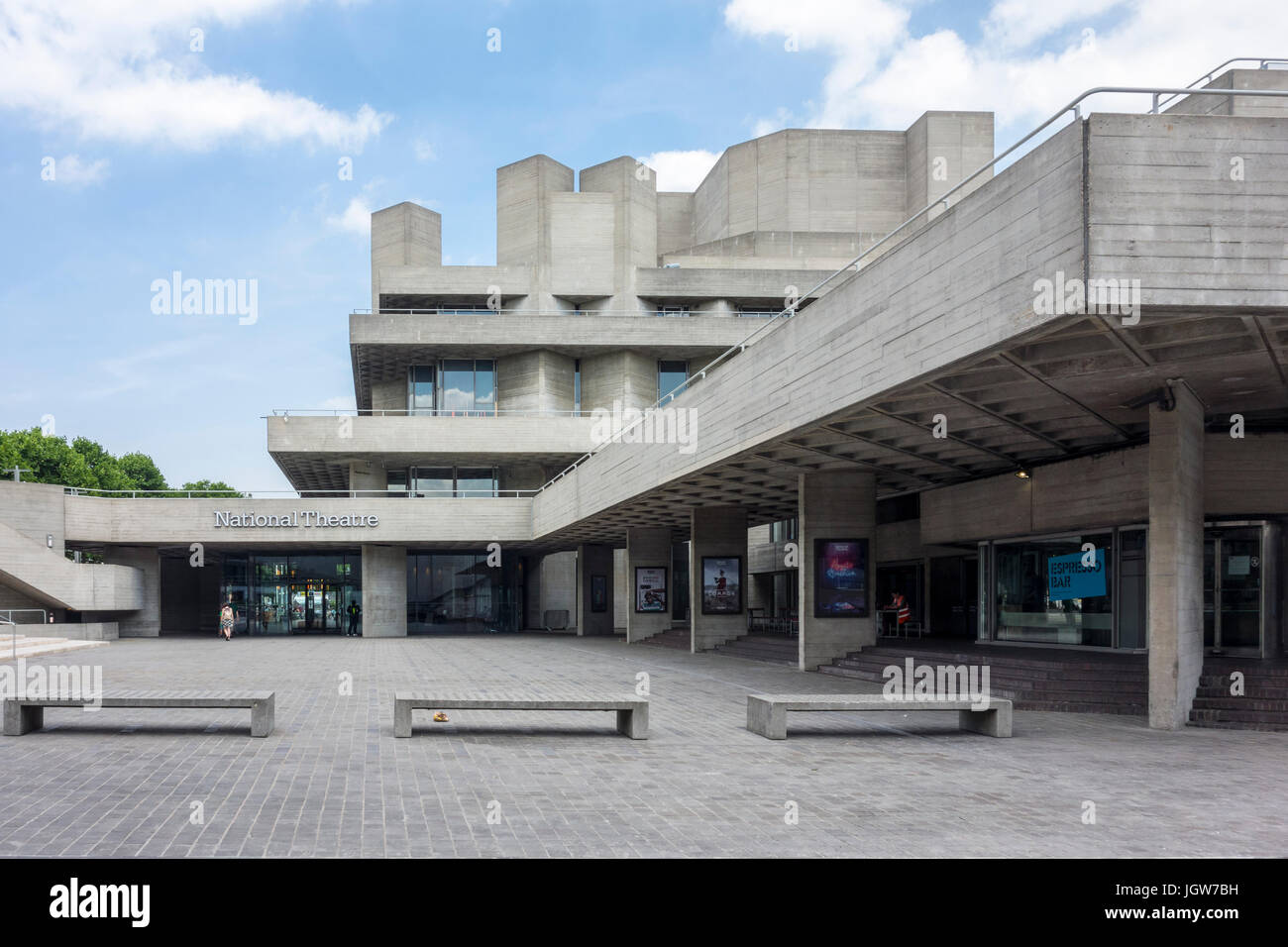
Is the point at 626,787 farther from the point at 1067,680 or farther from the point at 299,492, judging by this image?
the point at 299,492

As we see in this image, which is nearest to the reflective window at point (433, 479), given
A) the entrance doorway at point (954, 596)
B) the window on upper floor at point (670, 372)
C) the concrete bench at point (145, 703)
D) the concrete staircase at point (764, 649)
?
the window on upper floor at point (670, 372)

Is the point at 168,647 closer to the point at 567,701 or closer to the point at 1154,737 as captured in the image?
the point at 567,701

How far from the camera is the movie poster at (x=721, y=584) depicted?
2830 centimetres

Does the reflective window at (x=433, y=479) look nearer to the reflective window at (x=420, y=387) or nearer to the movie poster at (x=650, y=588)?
the reflective window at (x=420, y=387)

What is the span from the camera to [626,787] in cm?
862

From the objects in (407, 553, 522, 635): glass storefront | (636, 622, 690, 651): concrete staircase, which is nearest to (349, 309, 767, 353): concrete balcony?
(407, 553, 522, 635): glass storefront

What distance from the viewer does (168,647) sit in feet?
99.2

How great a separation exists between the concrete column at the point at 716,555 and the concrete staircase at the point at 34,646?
1719cm

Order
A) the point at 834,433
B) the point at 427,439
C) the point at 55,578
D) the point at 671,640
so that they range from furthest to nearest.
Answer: the point at 427,439 → the point at 55,578 → the point at 671,640 → the point at 834,433

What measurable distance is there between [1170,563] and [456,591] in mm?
36685

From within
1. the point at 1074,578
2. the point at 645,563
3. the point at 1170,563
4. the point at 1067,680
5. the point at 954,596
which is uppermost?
the point at 1170,563

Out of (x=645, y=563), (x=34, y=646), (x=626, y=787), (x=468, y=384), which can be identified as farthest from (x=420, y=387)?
(x=626, y=787)
